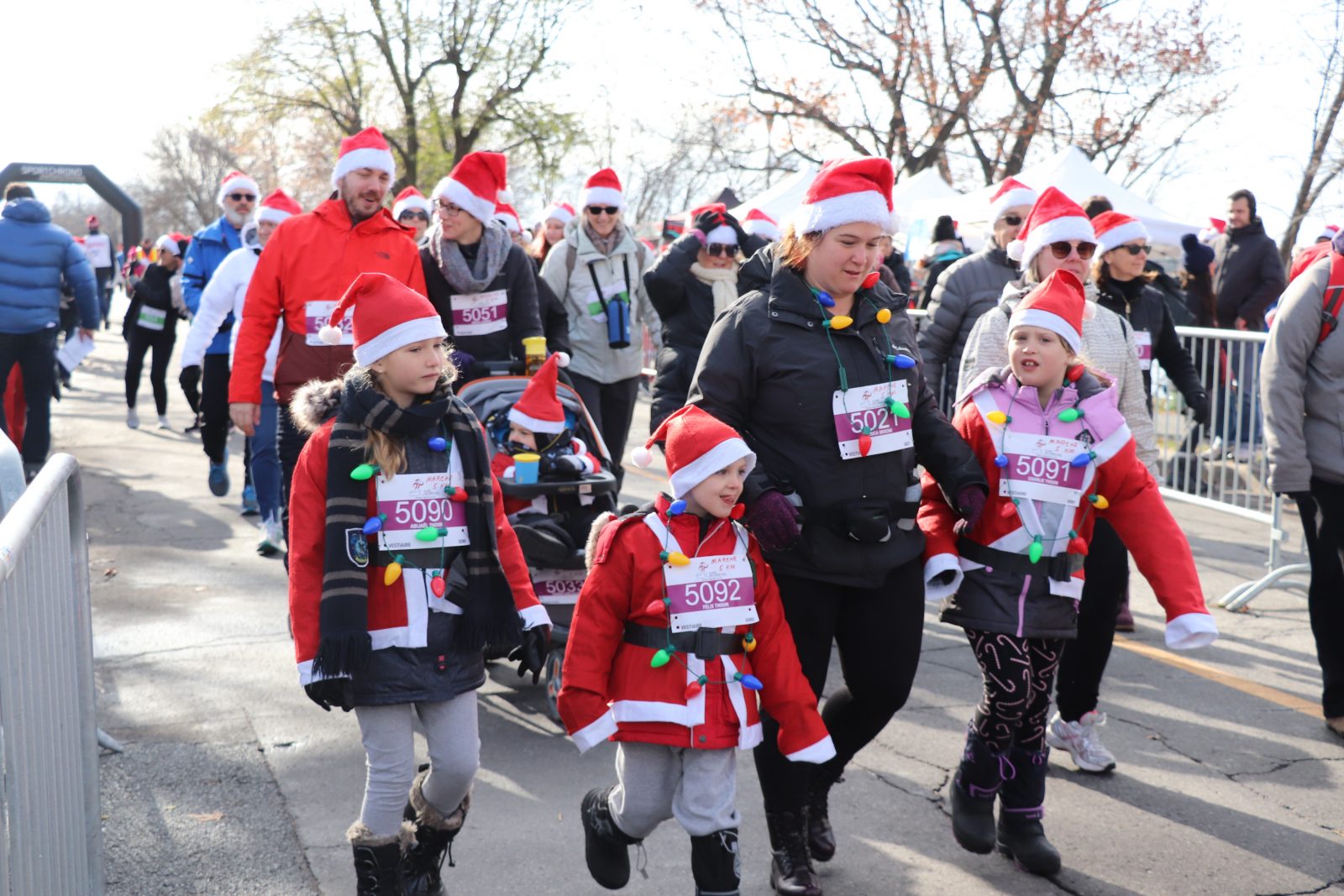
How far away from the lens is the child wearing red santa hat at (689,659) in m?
3.37

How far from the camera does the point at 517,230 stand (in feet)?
33.0

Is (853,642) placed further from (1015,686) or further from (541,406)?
(541,406)

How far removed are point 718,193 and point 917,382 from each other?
7416mm

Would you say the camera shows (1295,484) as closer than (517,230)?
Yes

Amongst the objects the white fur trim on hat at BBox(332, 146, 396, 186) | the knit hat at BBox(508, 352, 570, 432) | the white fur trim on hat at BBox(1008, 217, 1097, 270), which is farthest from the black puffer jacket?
the white fur trim on hat at BBox(332, 146, 396, 186)

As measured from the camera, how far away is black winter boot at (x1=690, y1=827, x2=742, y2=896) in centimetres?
336

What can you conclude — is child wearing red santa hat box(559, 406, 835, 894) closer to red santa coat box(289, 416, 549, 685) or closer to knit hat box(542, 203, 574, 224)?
red santa coat box(289, 416, 549, 685)

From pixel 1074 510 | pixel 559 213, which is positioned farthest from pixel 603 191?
pixel 1074 510

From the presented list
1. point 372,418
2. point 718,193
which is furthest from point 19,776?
point 718,193

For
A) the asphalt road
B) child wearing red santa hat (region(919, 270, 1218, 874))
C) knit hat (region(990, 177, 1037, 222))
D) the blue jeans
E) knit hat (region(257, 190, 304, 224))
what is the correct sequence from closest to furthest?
child wearing red santa hat (region(919, 270, 1218, 874))
the asphalt road
knit hat (region(990, 177, 1037, 222))
the blue jeans
knit hat (region(257, 190, 304, 224))

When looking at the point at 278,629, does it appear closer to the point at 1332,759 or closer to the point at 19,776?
the point at 19,776

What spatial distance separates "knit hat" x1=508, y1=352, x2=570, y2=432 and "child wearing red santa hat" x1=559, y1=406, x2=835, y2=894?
7.12 feet

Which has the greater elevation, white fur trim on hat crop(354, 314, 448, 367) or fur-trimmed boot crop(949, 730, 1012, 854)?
white fur trim on hat crop(354, 314, 448, 367)

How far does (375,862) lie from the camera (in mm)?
3537
